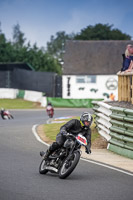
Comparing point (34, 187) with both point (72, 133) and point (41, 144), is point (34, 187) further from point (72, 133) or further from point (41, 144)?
point (41, 144)

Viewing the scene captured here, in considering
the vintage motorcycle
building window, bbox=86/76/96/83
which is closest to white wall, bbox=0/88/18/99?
building window, bbox=86/76/96/83

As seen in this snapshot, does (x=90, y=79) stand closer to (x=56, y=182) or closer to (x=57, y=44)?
(x=56, y=182)

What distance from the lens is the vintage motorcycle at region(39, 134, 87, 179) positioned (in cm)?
1061

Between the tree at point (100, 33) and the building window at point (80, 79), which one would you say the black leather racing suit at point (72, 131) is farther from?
the tree at point (100, 33)

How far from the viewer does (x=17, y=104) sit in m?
51.3

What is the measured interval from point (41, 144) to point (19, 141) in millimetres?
1205

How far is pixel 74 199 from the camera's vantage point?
337 inches

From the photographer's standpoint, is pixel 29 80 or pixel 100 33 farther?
pixel 100 33

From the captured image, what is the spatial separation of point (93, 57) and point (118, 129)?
48.3m

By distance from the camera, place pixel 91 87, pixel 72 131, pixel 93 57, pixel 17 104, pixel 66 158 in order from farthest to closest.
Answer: pixel 93 57 < pixel 91 87 < pixel 17 104 < pixel 72 131 < pixel 66 158

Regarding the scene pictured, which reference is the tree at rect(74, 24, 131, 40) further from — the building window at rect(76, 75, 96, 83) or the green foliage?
the building window at rect(76, 75, 96, 83)

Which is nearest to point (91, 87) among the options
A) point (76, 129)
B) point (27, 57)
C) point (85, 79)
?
point (85, 79)

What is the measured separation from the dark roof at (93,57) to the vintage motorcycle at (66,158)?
51.0 m

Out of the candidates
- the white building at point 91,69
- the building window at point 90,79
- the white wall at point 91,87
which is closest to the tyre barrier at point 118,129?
the white building at point 91,69
